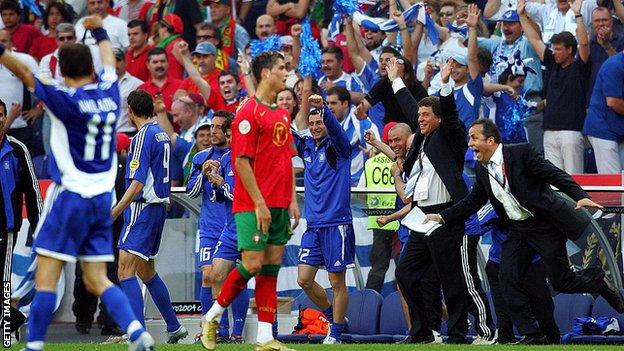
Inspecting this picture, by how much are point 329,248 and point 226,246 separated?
3.78 ft

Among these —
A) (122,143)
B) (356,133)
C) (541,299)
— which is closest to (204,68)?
(122,143)

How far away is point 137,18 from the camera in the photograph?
22797 mm

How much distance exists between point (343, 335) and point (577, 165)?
404 cm

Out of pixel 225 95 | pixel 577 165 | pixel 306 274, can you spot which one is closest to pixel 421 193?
pixel 306 274

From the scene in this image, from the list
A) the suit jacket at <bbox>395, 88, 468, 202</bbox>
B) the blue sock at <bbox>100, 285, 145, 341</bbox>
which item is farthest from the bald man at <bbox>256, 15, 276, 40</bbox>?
the blue sock at <bbox>100, 285, 145, 341</bbox>

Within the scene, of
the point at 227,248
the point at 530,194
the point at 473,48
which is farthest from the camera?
the point at 473,48

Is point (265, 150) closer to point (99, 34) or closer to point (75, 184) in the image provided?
point (99, 34)

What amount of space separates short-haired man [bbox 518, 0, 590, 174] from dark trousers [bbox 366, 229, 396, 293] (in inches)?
110

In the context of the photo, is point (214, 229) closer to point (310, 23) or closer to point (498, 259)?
point (498, 259)

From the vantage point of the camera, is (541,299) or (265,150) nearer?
(265,150)

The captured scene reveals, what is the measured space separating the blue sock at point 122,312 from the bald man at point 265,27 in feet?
36.2

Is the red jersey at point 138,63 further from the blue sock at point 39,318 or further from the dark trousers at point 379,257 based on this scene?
the blue sock at point 39,318

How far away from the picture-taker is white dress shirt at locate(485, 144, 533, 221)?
1340 centimetres

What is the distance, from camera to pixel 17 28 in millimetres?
22188
